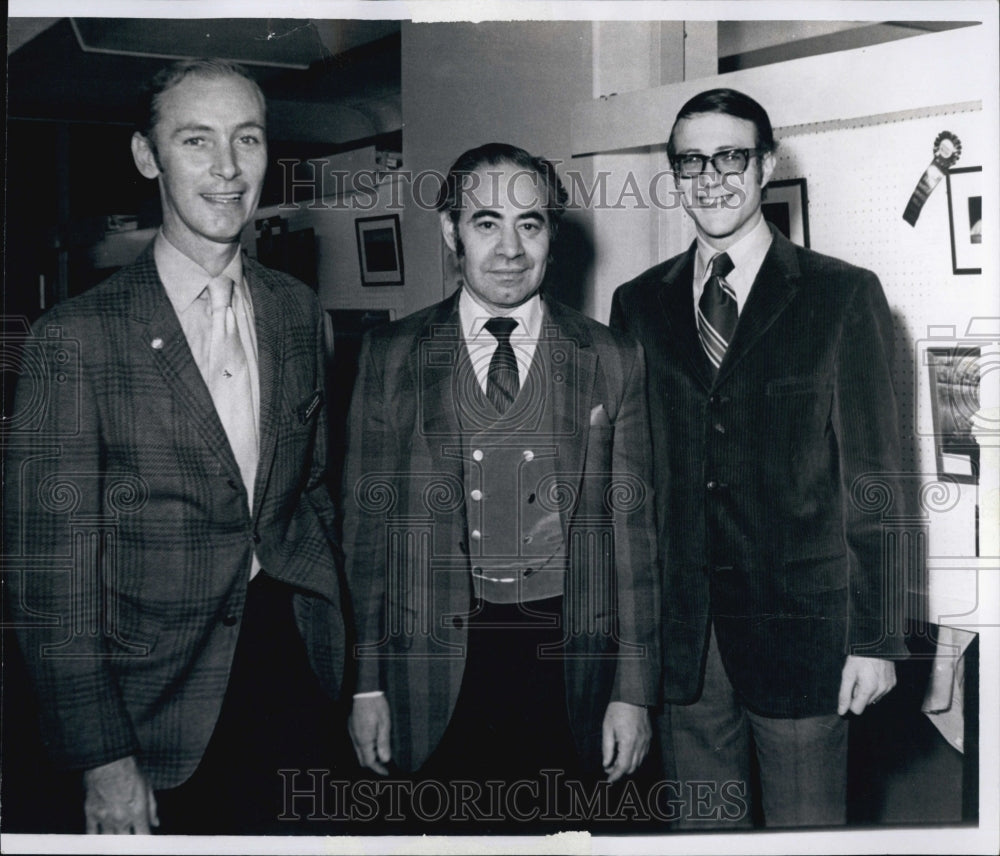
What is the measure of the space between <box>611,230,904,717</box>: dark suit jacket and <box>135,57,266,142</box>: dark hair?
0.78 metres

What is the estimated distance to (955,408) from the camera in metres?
1.86

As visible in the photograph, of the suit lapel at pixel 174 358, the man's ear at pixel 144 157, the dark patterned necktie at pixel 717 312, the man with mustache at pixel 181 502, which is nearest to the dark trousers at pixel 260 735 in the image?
the man with mustache at pixel 181 502

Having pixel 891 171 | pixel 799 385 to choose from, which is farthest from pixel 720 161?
pixel 799 385

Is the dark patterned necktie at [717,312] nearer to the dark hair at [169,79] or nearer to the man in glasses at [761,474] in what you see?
the man in glasses at [761,474]

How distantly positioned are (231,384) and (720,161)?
3.07 ft

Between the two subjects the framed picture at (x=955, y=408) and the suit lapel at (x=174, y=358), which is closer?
the suit lapel at (x=174, y=358)

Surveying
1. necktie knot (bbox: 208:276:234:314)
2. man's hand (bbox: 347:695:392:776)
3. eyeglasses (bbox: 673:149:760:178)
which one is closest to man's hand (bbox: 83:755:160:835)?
man's hand (bbox: 347:695:392:776)

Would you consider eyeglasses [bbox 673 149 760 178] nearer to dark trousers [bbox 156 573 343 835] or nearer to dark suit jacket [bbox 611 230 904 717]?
dark suit jacket [bbox 611 230 904 717]

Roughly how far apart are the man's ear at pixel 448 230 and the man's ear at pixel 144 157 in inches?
19.7

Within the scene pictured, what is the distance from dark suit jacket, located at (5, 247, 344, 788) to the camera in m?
1.76

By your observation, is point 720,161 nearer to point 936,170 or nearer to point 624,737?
point 936,170

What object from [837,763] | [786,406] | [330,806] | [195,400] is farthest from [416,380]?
[837,763]

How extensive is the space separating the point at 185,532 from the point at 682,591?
0.87 meters

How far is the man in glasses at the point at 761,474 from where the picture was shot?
5.90 feet
